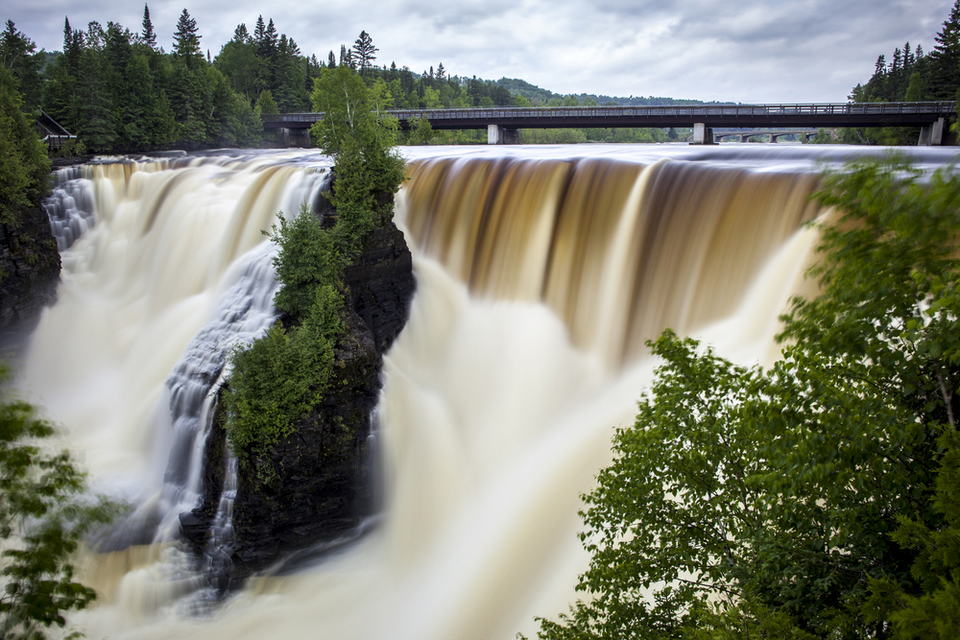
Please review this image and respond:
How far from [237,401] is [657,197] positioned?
44.3ft

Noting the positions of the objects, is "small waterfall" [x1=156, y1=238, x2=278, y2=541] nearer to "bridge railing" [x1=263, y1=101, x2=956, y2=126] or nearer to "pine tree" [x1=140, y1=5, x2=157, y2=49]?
"bridge railing" [x1=263, y1=101, x2=956, y2=126]

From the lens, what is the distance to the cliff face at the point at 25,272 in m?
26.8

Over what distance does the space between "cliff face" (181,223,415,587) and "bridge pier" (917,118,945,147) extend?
37.7 m

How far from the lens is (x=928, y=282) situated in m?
5.64

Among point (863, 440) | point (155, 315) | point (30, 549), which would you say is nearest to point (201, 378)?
point (155, 315)

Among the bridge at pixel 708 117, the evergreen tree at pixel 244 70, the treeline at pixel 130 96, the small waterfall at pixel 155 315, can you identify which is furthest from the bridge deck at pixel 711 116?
the evergreen tree at pixel 244 70

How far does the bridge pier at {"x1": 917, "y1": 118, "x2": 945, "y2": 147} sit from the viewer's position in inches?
1545

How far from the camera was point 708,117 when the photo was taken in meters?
44.2

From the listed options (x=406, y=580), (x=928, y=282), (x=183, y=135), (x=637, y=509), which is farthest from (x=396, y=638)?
(x=183, y=135)

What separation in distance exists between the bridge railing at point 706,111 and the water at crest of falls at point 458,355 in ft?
57.9

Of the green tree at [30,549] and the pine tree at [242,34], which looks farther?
the pine tree at [242,34]

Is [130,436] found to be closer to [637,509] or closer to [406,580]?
[406,580]

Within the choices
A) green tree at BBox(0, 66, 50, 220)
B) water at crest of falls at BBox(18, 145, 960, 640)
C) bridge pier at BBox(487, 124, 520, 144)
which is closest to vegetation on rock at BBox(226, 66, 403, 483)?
water at crest of falls at BBox(18, 145, 960, 640)

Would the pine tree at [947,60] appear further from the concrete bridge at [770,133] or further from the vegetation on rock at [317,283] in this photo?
the vegetation on rock at [317,283]
